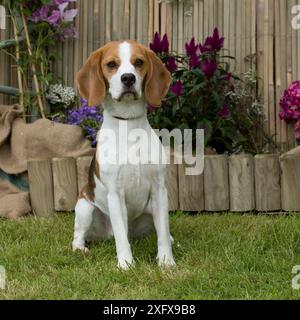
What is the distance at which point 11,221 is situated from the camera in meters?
5.20

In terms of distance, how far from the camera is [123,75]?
12.8ft

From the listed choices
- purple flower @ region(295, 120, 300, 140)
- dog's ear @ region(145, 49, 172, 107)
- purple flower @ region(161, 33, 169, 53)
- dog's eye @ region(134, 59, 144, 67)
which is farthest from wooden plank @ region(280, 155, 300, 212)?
dog's eye @ region(134, 59, 144, 67)

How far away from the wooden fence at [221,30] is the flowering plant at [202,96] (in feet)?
1.40

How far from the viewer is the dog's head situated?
394 centimetres

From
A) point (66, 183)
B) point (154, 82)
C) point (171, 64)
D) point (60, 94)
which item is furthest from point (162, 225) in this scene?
point (60, 94)

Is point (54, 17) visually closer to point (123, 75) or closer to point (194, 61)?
point (194, 61)

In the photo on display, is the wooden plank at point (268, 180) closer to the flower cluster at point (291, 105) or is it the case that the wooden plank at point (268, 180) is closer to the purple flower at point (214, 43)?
the flower cluster at point (291, 105)

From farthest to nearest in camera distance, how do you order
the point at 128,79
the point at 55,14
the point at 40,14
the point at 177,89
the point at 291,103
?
the point at 40,14
the point at 55,14
the point at 291,103
the point at 177,89
the point at 128,79

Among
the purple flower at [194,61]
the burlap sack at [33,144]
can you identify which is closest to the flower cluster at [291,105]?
the purple flower at [194,61]

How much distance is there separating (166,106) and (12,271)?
2442 mm

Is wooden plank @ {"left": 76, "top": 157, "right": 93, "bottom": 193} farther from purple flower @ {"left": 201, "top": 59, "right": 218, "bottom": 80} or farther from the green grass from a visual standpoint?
purple flower @ {"left": 201, "top": 59, "right": 218, "bottom": 80}

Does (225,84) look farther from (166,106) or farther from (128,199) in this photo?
(128,199)

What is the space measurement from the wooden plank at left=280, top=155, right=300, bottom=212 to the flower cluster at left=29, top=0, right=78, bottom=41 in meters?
2.47

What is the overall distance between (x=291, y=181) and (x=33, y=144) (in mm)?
2233
